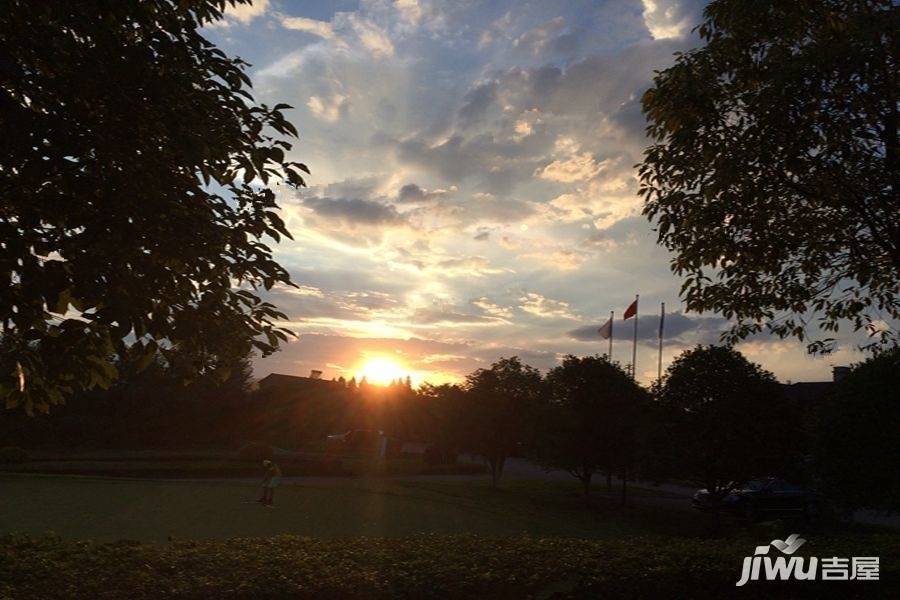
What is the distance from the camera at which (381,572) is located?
303 inches

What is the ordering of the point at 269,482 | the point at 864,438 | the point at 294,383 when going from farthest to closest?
the point at 294,383 < the point at 269,482 < the point at 864,438

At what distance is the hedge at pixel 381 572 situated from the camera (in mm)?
6922

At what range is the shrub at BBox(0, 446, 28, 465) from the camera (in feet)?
119

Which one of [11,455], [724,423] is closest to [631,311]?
[724,423]

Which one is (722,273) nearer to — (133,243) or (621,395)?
(133,243)

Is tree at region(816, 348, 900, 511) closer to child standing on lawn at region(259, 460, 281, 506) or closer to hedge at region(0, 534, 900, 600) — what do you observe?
A: hedge at region(0, 534, 900, 600)

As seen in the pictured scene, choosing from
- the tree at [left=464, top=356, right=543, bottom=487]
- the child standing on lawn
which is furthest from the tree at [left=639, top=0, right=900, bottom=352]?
the tree at [left=464, top=356, right=543, bottom=487]

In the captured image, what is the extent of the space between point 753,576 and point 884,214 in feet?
19.0

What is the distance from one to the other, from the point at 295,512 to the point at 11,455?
905 inches

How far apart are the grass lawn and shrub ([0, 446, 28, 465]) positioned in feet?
22.6

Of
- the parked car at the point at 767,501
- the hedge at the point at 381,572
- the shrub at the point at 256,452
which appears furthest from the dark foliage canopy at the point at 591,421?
the hedge at the point at 381,572

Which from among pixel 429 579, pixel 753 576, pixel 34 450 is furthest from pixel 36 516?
pixel 34 450

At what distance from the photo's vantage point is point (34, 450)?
4756 centimetres

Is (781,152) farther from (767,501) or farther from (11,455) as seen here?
(11,455)
